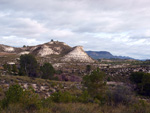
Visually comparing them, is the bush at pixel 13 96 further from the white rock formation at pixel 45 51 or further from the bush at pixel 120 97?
the white rock formation at pixel 45 51

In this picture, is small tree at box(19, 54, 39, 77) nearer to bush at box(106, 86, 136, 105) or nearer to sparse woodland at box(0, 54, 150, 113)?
sparse woodland at box(0, 54, 150, 113)

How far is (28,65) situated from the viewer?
96.8ft

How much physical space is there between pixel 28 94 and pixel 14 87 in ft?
3.03

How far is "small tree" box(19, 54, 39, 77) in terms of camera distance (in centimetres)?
2891

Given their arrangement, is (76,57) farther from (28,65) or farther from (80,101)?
(80,101)

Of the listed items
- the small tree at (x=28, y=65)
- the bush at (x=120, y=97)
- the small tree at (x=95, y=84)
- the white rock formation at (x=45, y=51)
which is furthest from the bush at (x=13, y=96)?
the white rock formation at (x=45, y=51)

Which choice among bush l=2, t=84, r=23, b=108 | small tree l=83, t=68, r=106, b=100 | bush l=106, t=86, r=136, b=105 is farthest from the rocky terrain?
bush l=2, t=84, r=23, b=108

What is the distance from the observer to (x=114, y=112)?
20.6 ft

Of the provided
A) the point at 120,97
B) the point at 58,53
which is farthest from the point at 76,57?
the point at 120,97

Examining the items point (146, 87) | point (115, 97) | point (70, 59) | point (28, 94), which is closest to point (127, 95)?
point (115, 97)

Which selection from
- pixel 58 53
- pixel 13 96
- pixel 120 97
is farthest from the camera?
pixel 58 53

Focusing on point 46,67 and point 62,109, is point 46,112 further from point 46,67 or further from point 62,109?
point 46,67

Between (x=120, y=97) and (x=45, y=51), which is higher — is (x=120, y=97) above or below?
below

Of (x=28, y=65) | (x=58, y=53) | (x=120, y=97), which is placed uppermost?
(x=58, y=53)
